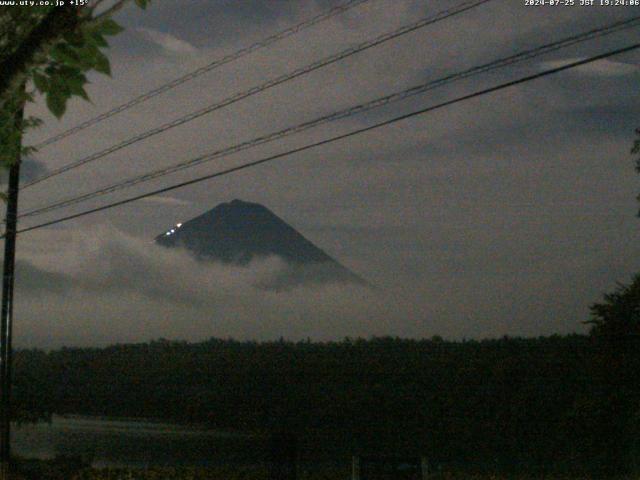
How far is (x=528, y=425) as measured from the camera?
42.8 m

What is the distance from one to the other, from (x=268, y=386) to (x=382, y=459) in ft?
194

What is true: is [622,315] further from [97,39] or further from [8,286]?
[97,39]

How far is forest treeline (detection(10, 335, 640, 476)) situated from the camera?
2208 cm

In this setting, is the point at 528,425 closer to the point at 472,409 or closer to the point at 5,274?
the point at 472,409

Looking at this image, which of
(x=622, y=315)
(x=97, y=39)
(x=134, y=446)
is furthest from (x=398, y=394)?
(x=97, y=39)

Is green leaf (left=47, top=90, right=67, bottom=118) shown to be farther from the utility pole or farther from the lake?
Answer: the lake

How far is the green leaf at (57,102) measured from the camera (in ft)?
13.7

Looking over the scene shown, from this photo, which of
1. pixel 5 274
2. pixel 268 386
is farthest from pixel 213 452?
pixel 268 386

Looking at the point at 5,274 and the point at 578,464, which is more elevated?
the point at 5,274

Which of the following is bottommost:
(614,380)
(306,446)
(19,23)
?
(306,446)

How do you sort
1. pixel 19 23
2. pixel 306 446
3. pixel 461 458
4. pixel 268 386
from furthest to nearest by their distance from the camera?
pixel 268 386 → pixel 306 446 → pixel 461 458 → pixel 19 23

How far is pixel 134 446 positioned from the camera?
33.8 m

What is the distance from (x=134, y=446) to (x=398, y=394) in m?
25.3

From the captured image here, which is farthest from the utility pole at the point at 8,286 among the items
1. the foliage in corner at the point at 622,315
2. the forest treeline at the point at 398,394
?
the foliage in corner at the point at 622,315
